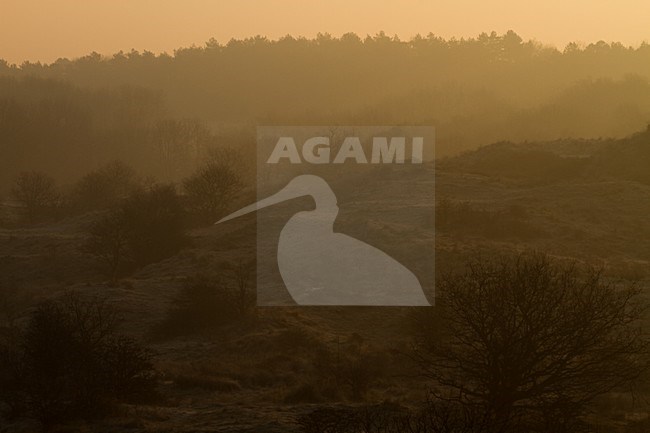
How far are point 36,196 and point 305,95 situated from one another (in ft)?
244

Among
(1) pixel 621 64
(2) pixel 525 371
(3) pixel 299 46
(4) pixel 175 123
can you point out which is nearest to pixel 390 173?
(2) pixel 525 371

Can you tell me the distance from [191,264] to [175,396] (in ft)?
64.8

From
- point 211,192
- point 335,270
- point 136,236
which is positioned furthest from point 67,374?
point 211,192

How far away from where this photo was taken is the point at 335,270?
3656 centimetres

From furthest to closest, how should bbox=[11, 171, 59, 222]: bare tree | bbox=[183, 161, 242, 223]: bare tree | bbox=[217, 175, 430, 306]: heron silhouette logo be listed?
bbox=[11, 171, 59, 222]: bare tree → bbox=[183, 161, 242, 223]: bare tree → bbox=[217, 175, 430, 306]: heron silhouette logo

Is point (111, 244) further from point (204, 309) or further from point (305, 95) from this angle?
point (305, 95)

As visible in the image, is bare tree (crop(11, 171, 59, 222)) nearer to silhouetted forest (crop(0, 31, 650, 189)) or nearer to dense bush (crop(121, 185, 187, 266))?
dense bush (crop(121, 185, 187, 266))

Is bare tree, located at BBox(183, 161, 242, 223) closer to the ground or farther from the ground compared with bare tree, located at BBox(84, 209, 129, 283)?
farther from the ground

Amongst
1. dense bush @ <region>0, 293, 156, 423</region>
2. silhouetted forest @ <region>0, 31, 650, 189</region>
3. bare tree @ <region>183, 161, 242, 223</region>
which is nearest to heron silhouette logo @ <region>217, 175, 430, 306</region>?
bare tree @ <region>183, 161, 242, 223</region>

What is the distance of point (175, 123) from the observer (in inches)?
4023

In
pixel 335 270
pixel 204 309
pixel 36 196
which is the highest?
pixel 36 196

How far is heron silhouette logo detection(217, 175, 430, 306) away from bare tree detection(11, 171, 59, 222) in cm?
2843

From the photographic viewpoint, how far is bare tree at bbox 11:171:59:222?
6506cm

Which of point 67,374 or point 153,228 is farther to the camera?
point 153,228
